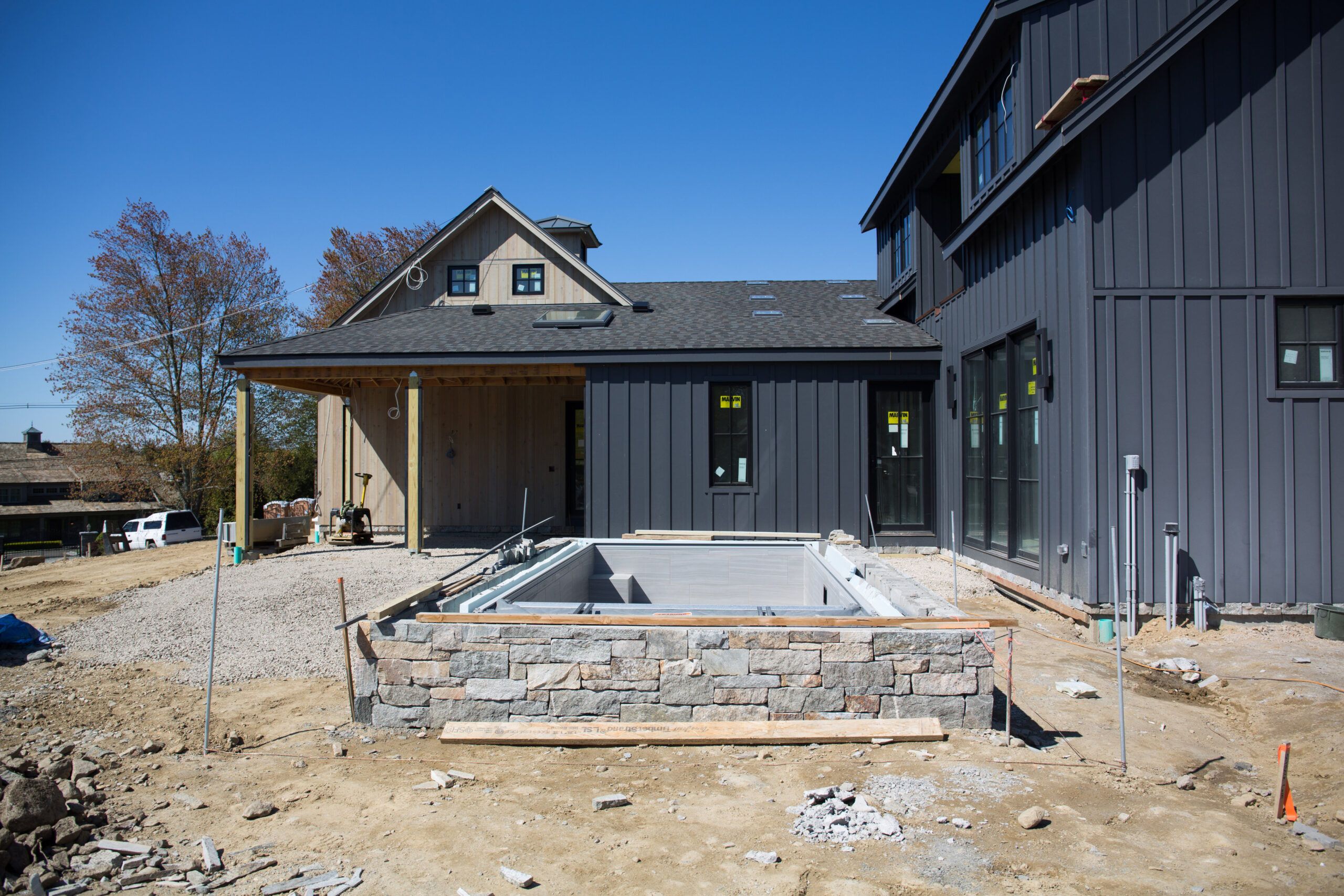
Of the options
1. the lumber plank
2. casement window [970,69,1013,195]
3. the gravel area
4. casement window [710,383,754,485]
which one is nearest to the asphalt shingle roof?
casement window [710,383,754,485]

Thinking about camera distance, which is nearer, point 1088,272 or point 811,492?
point 1088,272

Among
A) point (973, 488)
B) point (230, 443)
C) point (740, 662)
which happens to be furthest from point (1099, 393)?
point (230, 443)

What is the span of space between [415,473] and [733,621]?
783cm

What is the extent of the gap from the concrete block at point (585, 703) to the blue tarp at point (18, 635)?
17.8ft

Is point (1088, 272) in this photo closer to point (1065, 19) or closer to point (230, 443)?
point (1065, 19)

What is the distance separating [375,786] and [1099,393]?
6.33 metres

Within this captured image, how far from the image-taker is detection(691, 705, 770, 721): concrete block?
4.37 metres

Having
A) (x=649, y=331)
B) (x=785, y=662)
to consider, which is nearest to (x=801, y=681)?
(x=785, y=662)

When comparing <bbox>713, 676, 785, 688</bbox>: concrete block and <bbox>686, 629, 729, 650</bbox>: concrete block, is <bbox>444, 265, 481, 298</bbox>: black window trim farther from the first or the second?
<bbox>713, 676, 785, 688</bbox>: concrete block

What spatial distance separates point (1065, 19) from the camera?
775 centimetres

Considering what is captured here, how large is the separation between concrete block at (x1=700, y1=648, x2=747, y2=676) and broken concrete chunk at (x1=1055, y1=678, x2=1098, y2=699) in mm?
2417

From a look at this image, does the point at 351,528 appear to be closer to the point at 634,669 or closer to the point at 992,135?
the point at 634,669

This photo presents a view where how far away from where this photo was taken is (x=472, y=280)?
1488 cm

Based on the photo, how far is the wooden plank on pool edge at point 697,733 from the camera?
4.18m
